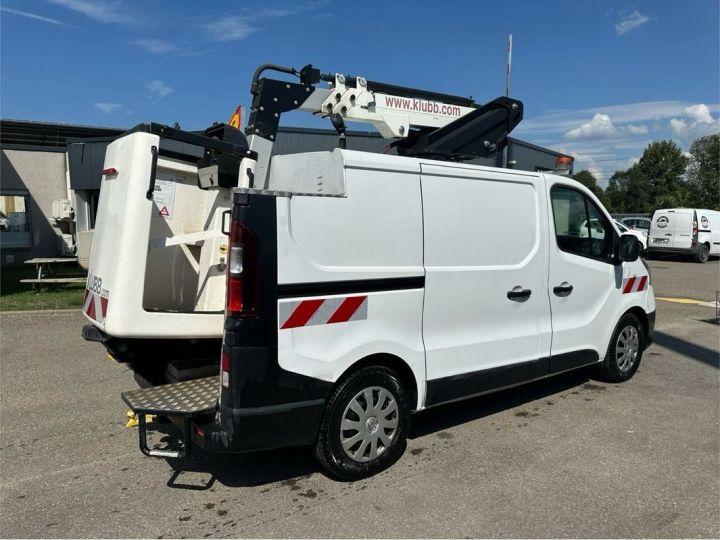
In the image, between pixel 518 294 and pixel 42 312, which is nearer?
pixel 518 294

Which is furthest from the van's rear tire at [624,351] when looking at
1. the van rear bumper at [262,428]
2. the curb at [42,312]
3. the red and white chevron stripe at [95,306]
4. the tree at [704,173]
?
the tree at [704,173]

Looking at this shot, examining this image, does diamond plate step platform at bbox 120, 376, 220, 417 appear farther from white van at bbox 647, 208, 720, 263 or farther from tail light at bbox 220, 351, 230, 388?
white van at bbox 647, 208, 720, 263

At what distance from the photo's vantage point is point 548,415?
16.0ft

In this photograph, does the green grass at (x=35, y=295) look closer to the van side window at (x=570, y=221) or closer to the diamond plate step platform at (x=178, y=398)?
the diamond plate step platform at (x=178, y=398)

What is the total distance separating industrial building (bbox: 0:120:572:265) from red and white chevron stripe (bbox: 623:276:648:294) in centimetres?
1160

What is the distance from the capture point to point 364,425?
3.63 metres

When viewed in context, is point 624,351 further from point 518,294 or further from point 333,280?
point 333,280

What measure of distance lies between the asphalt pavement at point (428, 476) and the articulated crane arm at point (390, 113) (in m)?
2.37

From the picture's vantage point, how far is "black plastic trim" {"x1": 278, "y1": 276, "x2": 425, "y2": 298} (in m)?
3.24

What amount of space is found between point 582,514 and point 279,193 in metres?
2.62

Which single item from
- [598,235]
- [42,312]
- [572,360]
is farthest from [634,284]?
[42,312]

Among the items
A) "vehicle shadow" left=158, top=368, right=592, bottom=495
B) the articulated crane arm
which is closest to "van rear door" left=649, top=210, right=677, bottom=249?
the articulated crane arm

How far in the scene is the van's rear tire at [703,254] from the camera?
850 inches

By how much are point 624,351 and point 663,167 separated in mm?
82821
